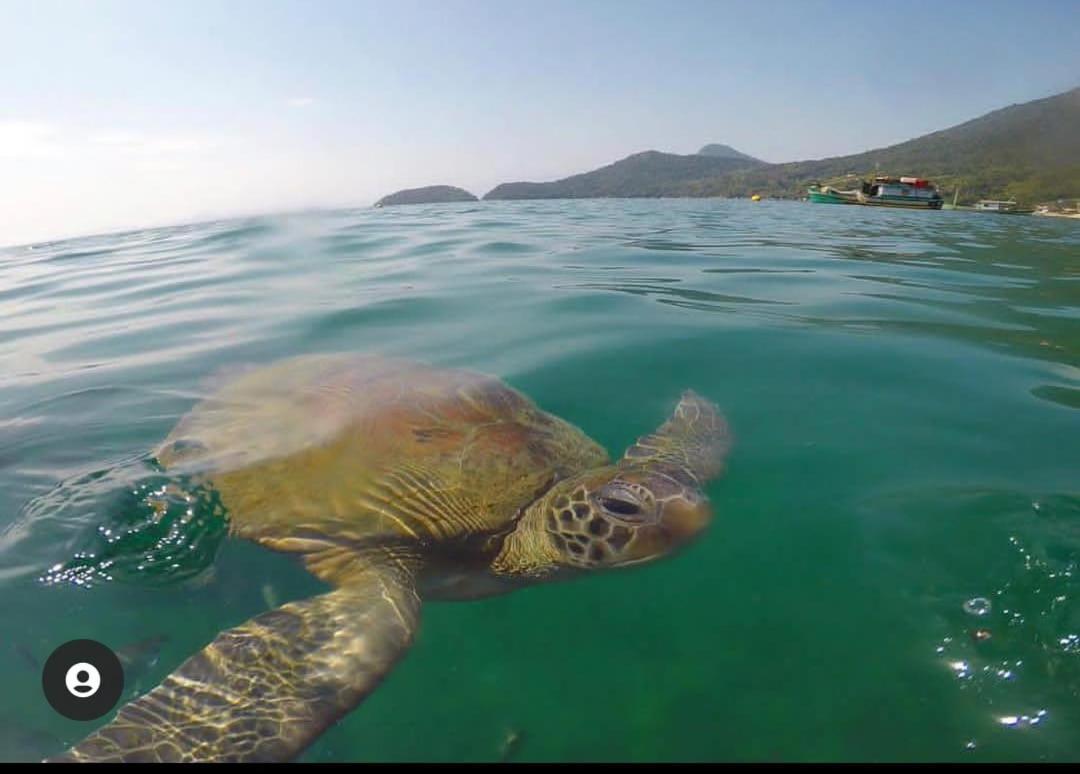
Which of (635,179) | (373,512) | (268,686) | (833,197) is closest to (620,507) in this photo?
(373,512)

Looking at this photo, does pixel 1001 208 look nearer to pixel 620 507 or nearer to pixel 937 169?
pixel 937 169

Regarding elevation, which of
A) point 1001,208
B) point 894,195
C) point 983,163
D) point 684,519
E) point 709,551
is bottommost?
point 709,551

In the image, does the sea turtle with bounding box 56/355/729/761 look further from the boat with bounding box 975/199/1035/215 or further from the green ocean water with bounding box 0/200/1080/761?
the boat with bounding box 975/199/1035/215

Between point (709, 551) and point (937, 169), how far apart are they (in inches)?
4157

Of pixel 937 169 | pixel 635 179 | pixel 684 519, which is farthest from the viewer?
pixel 635 179

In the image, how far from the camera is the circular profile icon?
2.44 m

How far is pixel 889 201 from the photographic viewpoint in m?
51.3

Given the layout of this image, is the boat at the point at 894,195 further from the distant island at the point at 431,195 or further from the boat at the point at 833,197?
the distant island at the point at 431,195

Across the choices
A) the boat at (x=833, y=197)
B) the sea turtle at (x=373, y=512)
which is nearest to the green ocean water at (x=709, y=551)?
the sea turtle at (x=373, y=512)

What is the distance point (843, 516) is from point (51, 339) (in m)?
9.34

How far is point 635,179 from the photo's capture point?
120m

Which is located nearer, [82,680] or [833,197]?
[82,680]

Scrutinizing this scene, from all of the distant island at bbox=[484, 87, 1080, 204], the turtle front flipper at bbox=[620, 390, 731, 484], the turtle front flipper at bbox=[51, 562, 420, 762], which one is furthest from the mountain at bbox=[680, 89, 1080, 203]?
the turtle front flipper at bbox=[51, 562, 420, 762]

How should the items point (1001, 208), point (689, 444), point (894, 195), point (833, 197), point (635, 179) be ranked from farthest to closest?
point (635, 179)
point (1001, 208)
point (833, 197)
point (894, 195)
point (689, 444)
